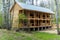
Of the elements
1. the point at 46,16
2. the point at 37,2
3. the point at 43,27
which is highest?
the point at 37,2

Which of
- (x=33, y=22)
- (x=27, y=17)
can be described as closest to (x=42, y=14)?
(x=33, y=22)

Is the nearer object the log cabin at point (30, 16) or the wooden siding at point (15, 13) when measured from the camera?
the log cabin at point (30, 16)

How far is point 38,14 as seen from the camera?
25.5 meters

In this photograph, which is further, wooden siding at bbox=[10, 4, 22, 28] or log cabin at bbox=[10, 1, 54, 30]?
wooden siding at bbox=[10, 4, 22, 28]

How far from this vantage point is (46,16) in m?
28.2

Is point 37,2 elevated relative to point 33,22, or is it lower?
elevated

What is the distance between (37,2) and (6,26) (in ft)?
120

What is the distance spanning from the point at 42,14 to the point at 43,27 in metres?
2.52

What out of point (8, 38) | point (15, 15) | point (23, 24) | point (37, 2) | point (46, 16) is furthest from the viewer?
point (37, 2)

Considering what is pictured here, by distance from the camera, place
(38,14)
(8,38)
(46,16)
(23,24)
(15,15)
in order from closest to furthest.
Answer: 1. (8,38)
2. (23,24)
3. (15,15)
4. (38,14)
5. (46,16)

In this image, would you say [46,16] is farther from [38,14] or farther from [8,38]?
[8,38]

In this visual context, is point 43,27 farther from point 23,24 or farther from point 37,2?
point 37,2

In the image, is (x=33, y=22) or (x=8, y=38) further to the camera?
(x=33, y=22)

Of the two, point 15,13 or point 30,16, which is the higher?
point 15,13
